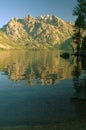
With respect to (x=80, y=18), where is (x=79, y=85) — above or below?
below

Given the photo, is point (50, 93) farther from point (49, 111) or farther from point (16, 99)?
A: point (49, 111)

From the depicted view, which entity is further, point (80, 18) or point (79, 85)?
point (80, 18)

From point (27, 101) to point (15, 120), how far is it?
10176 mm

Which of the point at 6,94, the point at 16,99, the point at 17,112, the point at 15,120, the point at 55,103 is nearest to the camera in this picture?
the point at 15,120

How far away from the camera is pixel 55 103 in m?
38.3

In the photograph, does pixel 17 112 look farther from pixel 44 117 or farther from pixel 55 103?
pixel 55 103

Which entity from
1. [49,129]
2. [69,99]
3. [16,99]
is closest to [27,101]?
[16,99]

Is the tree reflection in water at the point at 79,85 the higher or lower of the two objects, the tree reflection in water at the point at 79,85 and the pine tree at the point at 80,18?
the lower

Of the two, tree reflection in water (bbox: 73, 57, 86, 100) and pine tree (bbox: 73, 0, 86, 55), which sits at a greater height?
pine tree (bbox: 73, 0, 86, 55)

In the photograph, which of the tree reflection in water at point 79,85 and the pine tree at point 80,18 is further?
the pine tree at point 80,18

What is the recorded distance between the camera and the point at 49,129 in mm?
19969

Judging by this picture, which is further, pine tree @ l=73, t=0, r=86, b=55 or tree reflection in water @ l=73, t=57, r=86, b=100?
pine tree @ l=73, t=0, r=86, b=55

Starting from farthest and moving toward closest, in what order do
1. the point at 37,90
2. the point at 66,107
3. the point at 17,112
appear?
the point at 37,90
the point at 66,107
the point at 17,112

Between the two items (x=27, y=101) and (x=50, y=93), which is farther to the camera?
(x=50, y=93)
